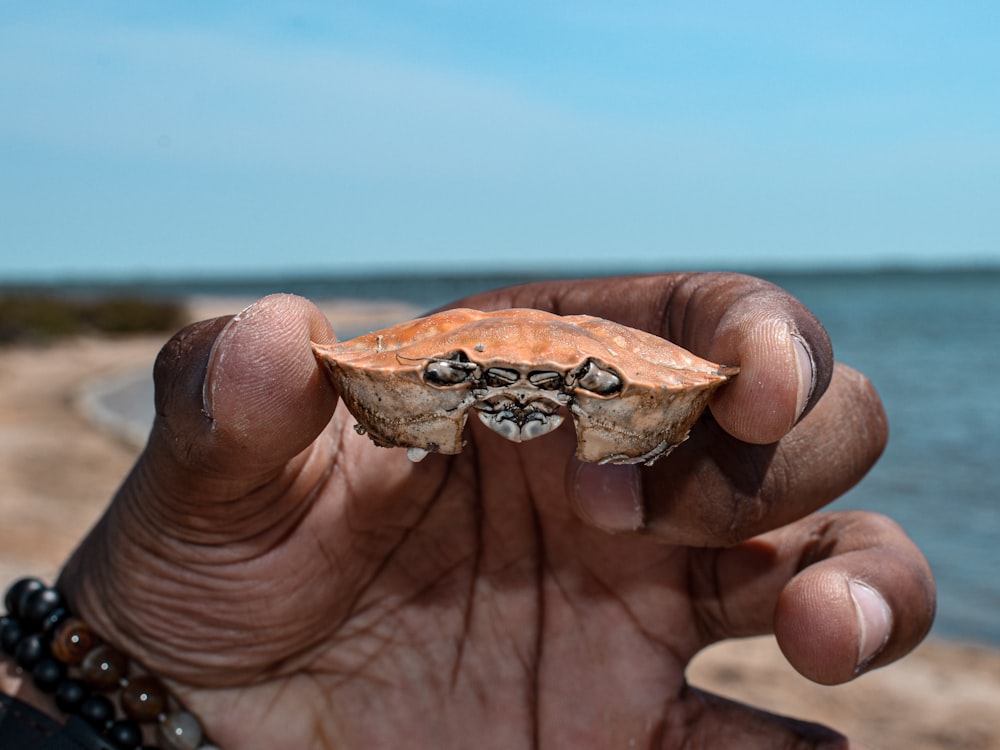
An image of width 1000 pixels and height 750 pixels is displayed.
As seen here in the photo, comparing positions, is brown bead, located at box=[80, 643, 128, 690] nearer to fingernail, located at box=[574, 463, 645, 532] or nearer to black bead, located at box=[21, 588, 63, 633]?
black bead, located at box=[21, 588, 63, 633]

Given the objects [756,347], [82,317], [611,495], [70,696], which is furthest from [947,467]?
[82,317]

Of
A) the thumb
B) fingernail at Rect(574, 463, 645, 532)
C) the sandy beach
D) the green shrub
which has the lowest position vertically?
the green shrub

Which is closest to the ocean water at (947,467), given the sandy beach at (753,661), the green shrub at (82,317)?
the sandy beach at (753,661)

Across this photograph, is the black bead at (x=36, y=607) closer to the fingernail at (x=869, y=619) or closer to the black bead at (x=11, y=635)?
the black bead at (x=11, y=635)

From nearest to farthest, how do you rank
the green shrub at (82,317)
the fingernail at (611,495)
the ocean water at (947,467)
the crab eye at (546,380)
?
the crab eye at (546,380)
the fingernail at (611,495)
the ocean water at (947,467)
the green shrub at (82,317)

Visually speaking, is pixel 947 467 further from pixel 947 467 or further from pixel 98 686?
pixel 98 686

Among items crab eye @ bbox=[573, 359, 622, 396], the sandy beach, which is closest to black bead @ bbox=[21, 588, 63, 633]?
crab eye @ bbox=[573, 359, 622, 396]
